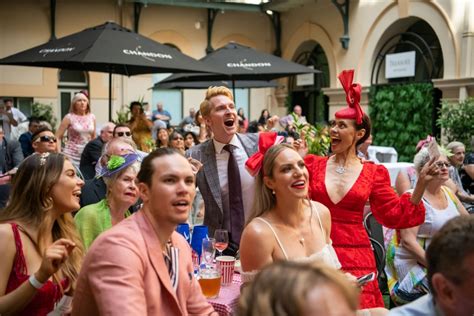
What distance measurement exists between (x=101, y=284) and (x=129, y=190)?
1531 mm

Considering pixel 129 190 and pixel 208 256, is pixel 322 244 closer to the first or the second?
pixel 208 256

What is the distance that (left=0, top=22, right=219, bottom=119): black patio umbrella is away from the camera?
19.2ft

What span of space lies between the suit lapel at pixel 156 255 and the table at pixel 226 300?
0.67 meters

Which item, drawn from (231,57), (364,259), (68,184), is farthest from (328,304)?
(231,57)

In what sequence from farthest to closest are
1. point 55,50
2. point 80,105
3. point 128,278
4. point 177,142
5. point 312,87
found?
point 312,87 → point 80,105 → point 177,142 → point 55,50 → point 128,278

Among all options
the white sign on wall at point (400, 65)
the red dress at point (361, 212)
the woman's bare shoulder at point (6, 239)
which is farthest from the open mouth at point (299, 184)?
the white sign on wall at point (400, 65)

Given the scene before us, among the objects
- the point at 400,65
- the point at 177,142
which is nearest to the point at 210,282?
the point at 177,142

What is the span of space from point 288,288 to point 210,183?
7.79 ft

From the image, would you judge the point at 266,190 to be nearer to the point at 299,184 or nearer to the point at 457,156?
the point at 299,184

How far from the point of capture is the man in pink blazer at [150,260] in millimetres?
1725

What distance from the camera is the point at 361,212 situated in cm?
309

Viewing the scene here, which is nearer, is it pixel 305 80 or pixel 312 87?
pixel 305 80

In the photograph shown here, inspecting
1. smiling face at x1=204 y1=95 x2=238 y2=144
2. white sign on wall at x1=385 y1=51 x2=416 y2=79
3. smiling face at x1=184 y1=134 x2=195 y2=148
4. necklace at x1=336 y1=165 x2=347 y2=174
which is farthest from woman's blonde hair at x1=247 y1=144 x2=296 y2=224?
white sign on wall at x1=385 y1=51 x2=416 y2=79

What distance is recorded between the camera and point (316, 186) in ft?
10.3
